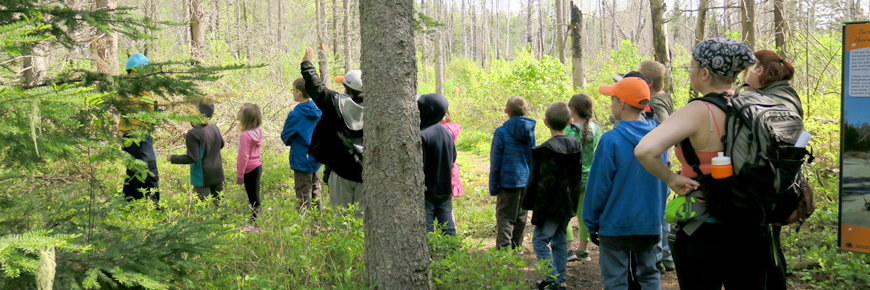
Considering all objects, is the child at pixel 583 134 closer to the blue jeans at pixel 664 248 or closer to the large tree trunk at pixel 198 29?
the blue jeans at pixel 664 248

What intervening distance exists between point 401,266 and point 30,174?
1.95m

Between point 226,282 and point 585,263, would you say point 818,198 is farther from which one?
point 226,282

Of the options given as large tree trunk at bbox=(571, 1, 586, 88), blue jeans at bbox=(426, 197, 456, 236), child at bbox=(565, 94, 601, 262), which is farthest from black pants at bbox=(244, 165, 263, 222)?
large tree trunk at bbox=(571, 1, 586, 88)

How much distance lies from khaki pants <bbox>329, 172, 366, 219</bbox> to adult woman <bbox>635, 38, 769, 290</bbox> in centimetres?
277

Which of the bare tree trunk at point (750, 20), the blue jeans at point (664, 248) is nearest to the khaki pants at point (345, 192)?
the blue jeans at point (664, 248)

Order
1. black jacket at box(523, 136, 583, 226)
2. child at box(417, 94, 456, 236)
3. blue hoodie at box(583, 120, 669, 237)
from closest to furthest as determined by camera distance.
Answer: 1. blue hoodie at box(583, 120, 669, 237)
2. black jacket at box(523, 136, 583, 226)
3. child at box(417, 94, 456, 236)

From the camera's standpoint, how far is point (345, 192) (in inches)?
184

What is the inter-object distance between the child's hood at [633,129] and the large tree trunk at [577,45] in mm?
11466

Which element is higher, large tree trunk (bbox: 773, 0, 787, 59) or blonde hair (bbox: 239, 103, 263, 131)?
large tree trunk (bbox: 773, 0, 787, 59)

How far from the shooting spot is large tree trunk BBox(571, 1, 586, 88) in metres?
14.3

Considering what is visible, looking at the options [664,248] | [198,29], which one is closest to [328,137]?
[664,248]

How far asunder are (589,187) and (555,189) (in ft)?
2.25

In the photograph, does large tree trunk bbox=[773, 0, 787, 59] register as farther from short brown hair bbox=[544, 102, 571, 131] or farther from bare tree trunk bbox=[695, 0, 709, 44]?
short brown hair bbox=[544, 102, 571, 131]

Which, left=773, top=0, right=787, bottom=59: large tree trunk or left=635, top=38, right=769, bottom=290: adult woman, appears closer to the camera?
left=635, top=38, right=769, bottom=290: adult woman
